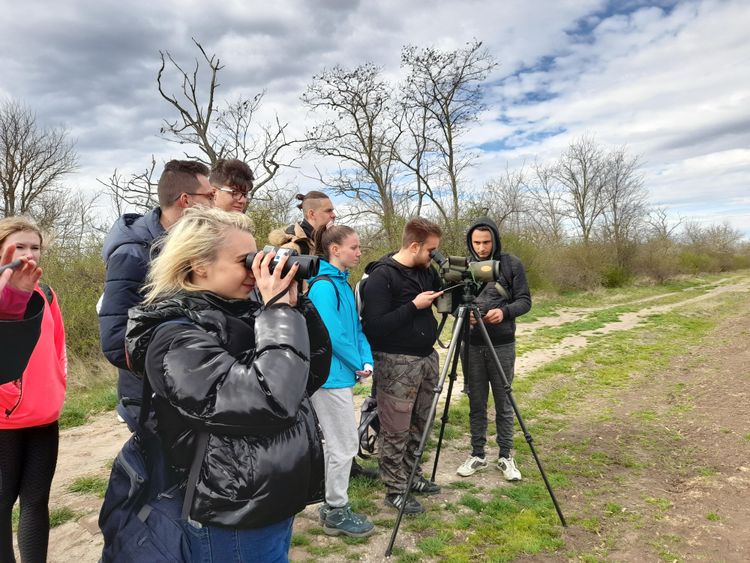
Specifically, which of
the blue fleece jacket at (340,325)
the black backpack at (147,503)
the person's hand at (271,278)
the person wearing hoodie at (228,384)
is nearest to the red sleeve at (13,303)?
the person wearing hoodie at (228,384)

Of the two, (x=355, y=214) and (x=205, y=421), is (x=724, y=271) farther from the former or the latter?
(x=205, y=421)

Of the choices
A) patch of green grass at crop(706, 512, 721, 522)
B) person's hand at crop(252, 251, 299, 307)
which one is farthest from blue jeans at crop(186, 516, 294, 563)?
patch of green grass at crop(706, 512, 721, 522)

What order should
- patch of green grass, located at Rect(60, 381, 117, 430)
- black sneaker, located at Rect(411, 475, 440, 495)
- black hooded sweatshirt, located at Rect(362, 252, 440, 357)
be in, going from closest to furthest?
1. black hooded sweatshirt, located at Rect(362, 252, 440, 357)
2. black sneaker, located at Rect(411, 475, 440, 495)
3. patch of green grass, located at Rect(60, 381, 117, 430)

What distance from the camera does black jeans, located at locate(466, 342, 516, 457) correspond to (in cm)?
392

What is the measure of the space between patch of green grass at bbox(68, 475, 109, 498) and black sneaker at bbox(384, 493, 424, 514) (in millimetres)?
2308

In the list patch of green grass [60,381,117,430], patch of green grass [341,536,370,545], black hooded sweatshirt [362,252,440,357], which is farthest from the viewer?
patch of green grass [60,381,117,430]

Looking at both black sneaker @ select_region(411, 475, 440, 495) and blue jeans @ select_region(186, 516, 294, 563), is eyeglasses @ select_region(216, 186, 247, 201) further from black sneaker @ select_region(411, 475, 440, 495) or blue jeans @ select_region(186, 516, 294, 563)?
black sneaker @ select_region(411, 475, 440, 495)

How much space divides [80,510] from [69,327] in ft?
19.2

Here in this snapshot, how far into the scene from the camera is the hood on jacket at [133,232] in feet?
7.33

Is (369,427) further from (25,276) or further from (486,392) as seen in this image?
(25,276)

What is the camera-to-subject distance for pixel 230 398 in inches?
50.9

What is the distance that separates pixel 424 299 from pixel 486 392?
1328 millimetres

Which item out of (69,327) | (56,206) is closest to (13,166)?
(56,206)

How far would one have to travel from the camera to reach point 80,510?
3494 mm
